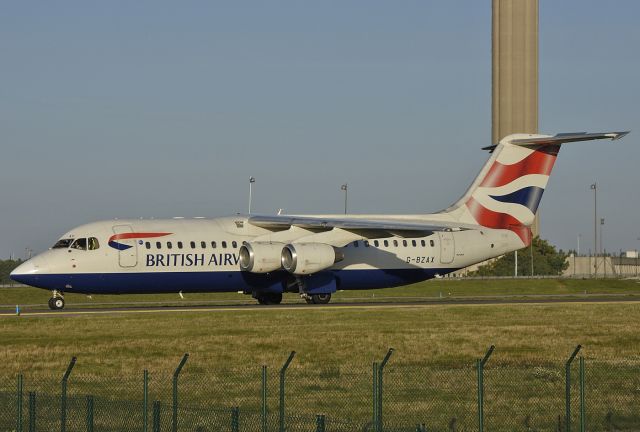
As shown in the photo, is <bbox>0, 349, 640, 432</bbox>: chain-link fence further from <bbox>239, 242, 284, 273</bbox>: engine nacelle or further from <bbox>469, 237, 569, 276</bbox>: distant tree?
<bbox>469, 237, 569, 276</bbox>: distant tree

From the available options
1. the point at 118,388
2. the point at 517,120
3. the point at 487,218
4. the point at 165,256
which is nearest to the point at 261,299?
the point at 165,256

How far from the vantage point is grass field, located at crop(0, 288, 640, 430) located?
25094 mm

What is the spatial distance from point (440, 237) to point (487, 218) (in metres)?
3.11

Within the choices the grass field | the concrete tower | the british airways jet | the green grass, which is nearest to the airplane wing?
the british airways jet

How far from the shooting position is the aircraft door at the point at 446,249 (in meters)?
55.1

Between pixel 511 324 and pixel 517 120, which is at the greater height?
pixel 517 120

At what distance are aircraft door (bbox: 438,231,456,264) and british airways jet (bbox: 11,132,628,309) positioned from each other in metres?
0.05

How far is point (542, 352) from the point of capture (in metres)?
37.2

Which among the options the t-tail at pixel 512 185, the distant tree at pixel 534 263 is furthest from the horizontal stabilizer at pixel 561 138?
the distant tree at pixel 534 263

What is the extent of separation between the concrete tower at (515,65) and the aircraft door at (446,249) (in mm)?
83896

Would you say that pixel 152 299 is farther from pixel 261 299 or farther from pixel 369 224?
pixel 369 224

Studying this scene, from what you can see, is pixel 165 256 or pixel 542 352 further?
pixel 165 256

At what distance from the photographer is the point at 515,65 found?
138 metres

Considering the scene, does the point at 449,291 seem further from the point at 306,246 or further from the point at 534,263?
the point at 534,263
